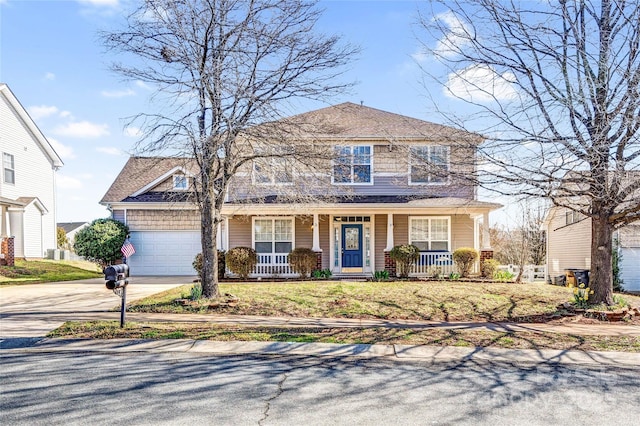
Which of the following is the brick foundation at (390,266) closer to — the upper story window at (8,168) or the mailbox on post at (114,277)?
the mailbox on post at (114,277)

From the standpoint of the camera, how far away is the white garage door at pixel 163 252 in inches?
867

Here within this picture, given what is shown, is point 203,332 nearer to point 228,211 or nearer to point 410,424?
point 410,424

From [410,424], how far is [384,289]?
9.55 m

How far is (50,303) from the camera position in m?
12.1

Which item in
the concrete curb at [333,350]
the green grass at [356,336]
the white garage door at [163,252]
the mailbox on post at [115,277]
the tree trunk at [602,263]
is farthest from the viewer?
the white garage door at [163,252]

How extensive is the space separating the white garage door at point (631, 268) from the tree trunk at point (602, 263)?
10449mm

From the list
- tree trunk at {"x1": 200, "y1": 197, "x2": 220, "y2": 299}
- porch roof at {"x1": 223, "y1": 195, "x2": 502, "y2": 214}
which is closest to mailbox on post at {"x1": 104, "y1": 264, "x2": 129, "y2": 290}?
tree trunk at {"x1": 200, "y1": 197, "x2": 220, "y2": 299}

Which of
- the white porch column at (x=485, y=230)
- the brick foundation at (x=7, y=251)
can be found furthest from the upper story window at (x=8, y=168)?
the white porch column at (x=485, y=230)

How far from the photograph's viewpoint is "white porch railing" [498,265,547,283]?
2242cm

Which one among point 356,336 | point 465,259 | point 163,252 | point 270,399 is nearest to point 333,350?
point 356,336

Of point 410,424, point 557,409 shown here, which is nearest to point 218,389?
point 410,424

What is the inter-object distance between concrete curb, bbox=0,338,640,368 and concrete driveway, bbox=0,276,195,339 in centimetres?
97

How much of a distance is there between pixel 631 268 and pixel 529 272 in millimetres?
4370

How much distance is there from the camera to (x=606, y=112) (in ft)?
30.3
